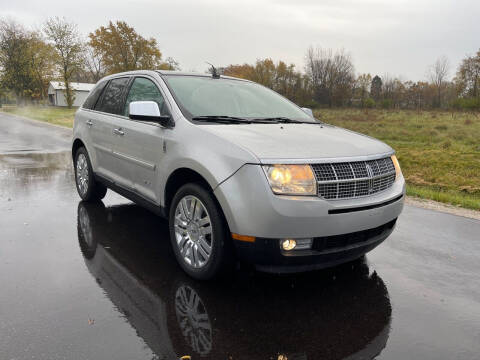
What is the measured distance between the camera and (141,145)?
4.36 metres

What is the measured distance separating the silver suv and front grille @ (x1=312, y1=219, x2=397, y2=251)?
0.03 ft

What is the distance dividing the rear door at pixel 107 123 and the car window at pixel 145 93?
0.23 m

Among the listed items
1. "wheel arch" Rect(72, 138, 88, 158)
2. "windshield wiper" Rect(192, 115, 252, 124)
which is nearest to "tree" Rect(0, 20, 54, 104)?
"wheel arch" Rect(72, 138, 88, 158)

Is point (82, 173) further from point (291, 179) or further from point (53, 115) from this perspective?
point (53, 115)

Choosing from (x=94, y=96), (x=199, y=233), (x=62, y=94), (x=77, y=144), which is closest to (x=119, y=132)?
(x=94, y=96)

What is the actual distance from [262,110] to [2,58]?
6651 cm

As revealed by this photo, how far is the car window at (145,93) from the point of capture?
4256 mm

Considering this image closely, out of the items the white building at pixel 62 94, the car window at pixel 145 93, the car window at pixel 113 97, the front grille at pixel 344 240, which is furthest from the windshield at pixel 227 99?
the white building at pixel 62 94

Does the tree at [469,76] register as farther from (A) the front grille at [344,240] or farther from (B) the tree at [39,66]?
(A) the front grille at [344,240]

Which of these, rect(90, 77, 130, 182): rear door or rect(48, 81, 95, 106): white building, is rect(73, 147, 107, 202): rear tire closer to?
rect(90, 77, 130, 182): rear door

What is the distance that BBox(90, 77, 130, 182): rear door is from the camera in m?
5.11

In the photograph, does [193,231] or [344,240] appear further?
[193,231]

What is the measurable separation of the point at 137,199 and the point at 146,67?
5054 centimetres

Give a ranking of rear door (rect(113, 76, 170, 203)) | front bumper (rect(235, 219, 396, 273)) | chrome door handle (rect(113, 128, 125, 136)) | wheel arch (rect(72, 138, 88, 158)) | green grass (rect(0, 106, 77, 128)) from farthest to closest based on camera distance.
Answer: green grass (rect(0, 106, 77, 128)), wheel arch (rect(72, 138, 88, 158)), chrome door handle (rect(113, 128, 125, 136)), rear door (rect(113, 76, 170, 203)), front bumper (rect(235, 219, 396, 273))
